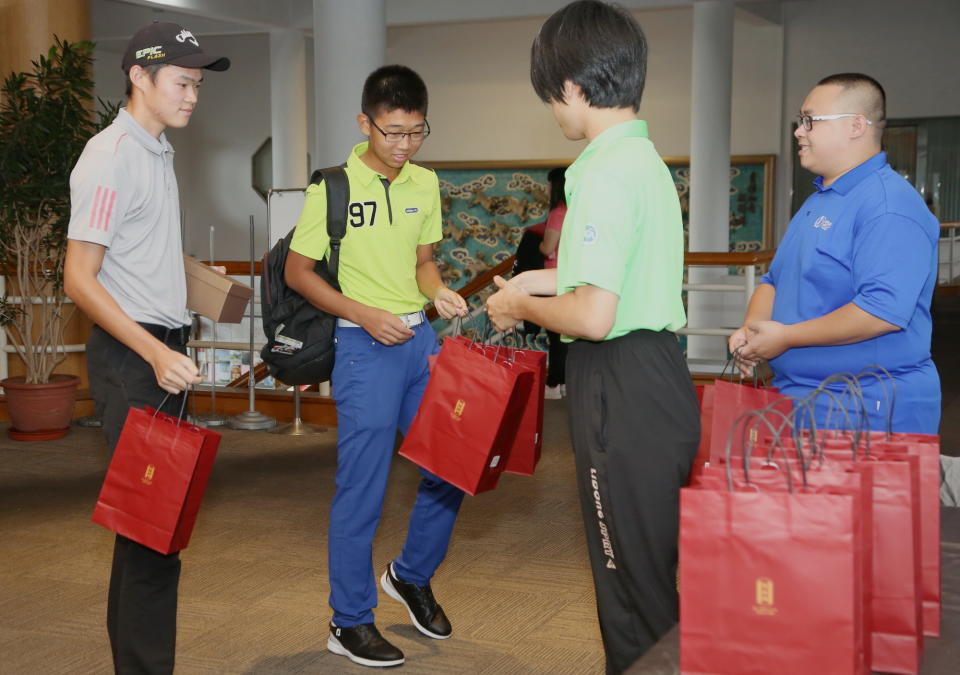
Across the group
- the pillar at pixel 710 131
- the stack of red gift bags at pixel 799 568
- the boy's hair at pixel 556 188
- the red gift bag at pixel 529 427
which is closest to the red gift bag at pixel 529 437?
the red gift bag at pixel 529 427

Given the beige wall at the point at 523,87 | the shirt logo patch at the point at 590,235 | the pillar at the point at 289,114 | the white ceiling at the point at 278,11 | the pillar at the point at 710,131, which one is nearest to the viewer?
the shirt logo patch at the point at 590,235

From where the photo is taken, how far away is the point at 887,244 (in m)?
2.35

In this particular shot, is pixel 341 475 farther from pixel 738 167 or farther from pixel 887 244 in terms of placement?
pixel 738 167

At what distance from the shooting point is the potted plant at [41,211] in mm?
6363

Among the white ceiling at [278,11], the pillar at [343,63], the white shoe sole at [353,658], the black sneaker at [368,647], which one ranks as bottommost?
the white shoe sole at [353,658]

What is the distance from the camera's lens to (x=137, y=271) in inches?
95.6

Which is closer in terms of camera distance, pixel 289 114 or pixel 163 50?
pixel 163 50

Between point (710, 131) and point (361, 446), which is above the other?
point (710, 131)

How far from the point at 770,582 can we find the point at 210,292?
1.72m

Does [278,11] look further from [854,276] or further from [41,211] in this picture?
[854,276]

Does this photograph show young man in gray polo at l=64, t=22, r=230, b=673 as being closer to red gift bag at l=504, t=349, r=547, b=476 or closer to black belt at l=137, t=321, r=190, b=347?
black belt at l=137, t=321, r=190, b=347

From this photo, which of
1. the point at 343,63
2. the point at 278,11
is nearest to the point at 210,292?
the point at 343,63

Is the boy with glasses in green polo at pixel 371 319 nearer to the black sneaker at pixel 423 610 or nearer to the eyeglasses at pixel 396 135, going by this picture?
the eyeglasses at pixel 396 135

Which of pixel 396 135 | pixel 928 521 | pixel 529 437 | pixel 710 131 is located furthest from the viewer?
pixel 710 131
